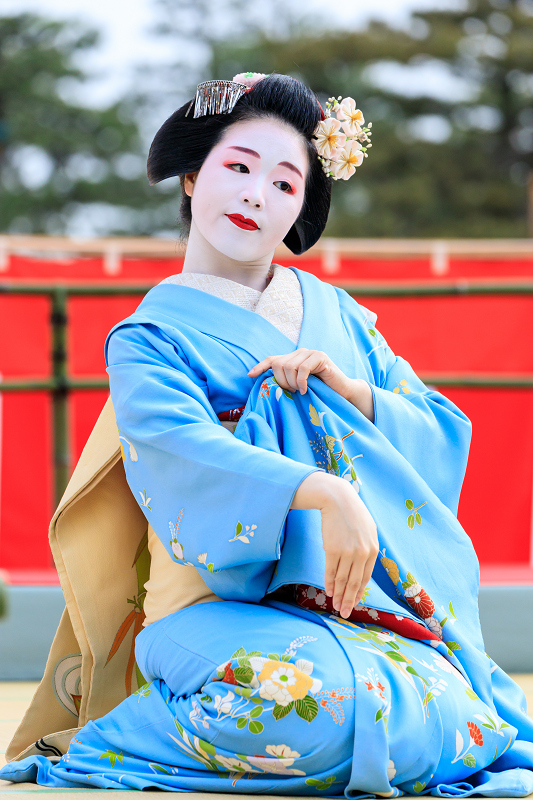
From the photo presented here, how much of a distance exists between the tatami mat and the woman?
0.03 metres

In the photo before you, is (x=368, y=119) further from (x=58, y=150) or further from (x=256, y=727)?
(x=256, y=727)

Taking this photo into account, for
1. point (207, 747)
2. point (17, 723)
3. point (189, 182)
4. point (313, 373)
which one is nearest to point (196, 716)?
point (207, 747)

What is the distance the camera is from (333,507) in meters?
1.19

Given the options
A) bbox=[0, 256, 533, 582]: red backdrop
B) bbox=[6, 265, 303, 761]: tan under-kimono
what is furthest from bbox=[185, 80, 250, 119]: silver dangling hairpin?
bbox=[0, 256, 533, 582]: red backdrop

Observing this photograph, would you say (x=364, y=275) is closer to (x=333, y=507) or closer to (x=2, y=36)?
(x=333, y=507)

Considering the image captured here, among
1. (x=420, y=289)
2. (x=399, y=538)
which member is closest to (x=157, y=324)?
(x=399, y=538)

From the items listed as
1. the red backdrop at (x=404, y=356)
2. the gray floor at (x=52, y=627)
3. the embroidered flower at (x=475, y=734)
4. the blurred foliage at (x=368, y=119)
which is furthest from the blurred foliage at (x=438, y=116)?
the embroidered flower at (x=475, y=734)

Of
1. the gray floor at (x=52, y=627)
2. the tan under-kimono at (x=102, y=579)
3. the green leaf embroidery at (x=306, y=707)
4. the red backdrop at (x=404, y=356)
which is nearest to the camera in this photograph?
the green leaf embroidery at (x=306, y=707)

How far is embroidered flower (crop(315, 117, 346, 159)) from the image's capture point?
5.39 feet

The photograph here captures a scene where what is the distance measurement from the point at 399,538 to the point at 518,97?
40.5 feet

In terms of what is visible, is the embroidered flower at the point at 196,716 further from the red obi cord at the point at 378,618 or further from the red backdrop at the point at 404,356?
the red backdrop at the point at 404,356

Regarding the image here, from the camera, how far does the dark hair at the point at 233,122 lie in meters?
1.58

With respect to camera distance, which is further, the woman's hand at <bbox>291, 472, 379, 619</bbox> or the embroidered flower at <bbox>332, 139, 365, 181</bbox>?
the embroidered flower at <bbox>332, 139, 365, 181</bbox>

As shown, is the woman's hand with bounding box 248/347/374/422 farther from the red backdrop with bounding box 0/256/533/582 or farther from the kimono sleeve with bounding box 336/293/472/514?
the red backdrop with bounding box 0/256/533/582
